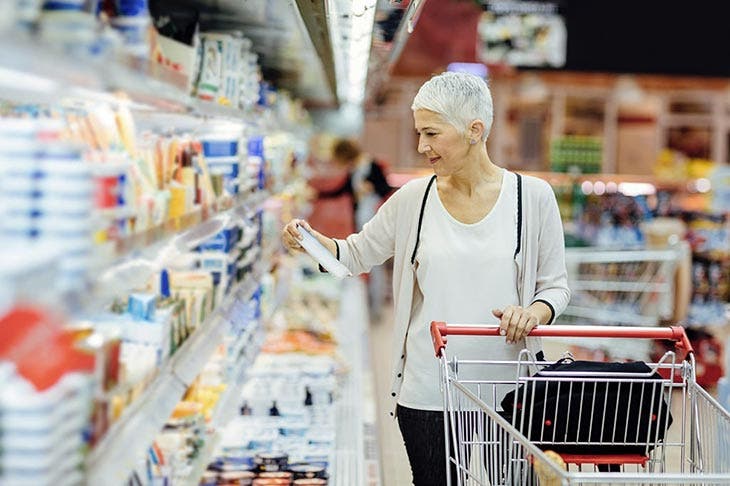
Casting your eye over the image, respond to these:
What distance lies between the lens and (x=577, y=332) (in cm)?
280

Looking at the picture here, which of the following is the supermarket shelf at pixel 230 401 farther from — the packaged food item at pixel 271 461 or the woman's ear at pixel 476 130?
the woman's ear at pixel 476 130

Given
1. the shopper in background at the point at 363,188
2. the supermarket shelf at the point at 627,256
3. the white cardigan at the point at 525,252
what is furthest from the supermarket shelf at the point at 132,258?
the shopper in background at the point at 363,188

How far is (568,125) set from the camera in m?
15.0

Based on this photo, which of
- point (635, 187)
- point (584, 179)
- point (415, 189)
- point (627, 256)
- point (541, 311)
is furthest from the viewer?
point (635, 187)

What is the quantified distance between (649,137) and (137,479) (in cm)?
1310

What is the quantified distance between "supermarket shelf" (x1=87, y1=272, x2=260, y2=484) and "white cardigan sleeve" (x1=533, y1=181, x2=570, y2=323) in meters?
1.01

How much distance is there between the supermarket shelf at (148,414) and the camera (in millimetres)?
1906

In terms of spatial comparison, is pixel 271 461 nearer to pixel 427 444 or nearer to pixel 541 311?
pixel 427 444

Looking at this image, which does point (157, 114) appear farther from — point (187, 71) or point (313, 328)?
point (313, 328)

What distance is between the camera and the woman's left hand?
279cm

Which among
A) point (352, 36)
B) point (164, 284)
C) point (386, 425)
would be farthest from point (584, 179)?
point (164, 284)

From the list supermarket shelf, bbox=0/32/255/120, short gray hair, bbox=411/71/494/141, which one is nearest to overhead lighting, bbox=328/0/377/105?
short gray hair, bbox=411/71/494/141

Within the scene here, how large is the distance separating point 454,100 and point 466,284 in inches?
20.3

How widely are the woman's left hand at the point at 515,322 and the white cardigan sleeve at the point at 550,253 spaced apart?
262 millimetres
